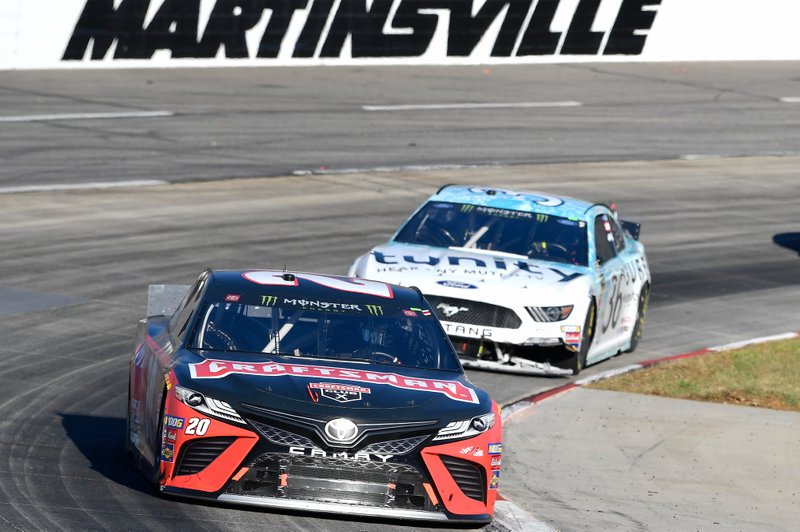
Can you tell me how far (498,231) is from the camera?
14.3 m

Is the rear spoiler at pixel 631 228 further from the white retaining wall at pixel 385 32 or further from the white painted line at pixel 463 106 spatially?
the white retaining wall at pixel 385 32

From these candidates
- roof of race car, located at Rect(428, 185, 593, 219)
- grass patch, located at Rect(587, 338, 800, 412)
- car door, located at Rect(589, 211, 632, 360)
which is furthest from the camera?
roof of race car, located at Rect(428, 185, 593, 219)

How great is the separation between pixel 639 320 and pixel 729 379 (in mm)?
1921

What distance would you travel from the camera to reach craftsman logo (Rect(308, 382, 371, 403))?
818cm

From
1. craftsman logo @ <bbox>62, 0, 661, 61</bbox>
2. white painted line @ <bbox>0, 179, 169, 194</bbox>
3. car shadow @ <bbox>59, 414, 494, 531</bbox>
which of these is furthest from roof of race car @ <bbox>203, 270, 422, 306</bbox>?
craftsman logo @ <bbox>62, 0, 661, 61</bbox>

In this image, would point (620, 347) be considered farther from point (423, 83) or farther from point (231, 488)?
point (423, 83)

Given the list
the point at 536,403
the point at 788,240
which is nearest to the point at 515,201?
the point at 536,403

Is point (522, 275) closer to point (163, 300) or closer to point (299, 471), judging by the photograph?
point (163, 300)

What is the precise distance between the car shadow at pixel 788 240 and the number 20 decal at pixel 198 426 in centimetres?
1476

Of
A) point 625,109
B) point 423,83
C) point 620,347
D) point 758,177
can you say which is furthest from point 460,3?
point 620,347

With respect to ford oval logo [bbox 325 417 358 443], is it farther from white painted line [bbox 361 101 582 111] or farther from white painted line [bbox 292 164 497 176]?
white painted line [bbox 361 101 582 111]

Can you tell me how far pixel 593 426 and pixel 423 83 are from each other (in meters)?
24.3

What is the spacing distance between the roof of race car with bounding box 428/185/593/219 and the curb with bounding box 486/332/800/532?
5.32ft

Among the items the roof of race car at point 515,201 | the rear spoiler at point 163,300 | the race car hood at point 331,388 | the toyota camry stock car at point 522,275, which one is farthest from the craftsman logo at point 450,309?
the race car hood at point 331,388
